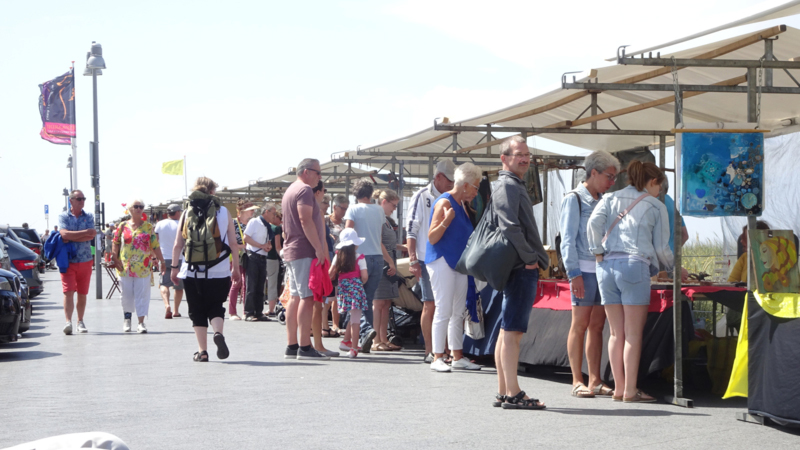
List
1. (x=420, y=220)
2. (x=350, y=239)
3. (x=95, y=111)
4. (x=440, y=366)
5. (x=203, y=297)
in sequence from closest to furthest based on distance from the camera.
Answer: (x=440, y=366), (x=420, y=220), (x=203, y=297), (x=350, y=239), (x=95, y=111)

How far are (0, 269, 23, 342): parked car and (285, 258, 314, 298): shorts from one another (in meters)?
3.33

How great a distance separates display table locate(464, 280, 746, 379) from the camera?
722cm

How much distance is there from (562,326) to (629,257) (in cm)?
152

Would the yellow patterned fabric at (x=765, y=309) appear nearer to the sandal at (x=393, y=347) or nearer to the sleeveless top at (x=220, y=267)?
the sandal at (x=393, y=347)

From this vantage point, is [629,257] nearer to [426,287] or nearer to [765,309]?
[765,309]

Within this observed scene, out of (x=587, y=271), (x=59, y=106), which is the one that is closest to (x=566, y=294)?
(x=587, y=271)

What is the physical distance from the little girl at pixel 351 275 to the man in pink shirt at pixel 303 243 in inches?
15.5

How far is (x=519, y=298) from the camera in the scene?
649 cm

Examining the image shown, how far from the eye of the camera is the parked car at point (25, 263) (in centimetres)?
1806

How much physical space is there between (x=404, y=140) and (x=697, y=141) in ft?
26.4

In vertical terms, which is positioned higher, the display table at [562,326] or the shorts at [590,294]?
the shorts at [590,294]

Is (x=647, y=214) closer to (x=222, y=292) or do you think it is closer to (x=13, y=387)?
(x=222, y=292)

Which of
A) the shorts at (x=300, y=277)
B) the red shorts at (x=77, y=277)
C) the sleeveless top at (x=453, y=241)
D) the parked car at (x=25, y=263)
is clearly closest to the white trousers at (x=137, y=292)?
the red shorts at (x=77, y=277)

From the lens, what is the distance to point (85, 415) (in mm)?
6375
